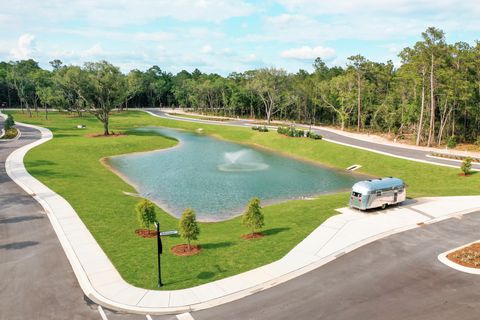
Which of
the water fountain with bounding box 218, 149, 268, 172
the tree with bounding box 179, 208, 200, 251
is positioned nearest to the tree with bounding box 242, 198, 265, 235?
the tree with bounding box 179, 208, 200, 251

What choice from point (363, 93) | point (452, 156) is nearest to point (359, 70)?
point (363, 93)

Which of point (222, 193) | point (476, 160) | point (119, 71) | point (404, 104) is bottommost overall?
point (222, 193)

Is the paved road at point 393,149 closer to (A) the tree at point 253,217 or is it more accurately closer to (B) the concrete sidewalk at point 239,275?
(B) the concrete sidewalk at point 239,275

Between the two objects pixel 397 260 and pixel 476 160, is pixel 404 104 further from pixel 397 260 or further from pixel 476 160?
pixel 397 260

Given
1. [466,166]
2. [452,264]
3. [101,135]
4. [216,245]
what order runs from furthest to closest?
[101,135]
[466,166]
[216,245]
[452,264]

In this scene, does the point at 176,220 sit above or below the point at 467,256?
below

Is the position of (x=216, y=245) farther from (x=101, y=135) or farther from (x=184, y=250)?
(x=101, y=135)

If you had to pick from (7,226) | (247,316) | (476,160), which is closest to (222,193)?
(7,226)

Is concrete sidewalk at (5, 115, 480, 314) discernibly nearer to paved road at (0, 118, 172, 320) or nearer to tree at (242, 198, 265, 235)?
paved road at (0, 118, 172, 320)
